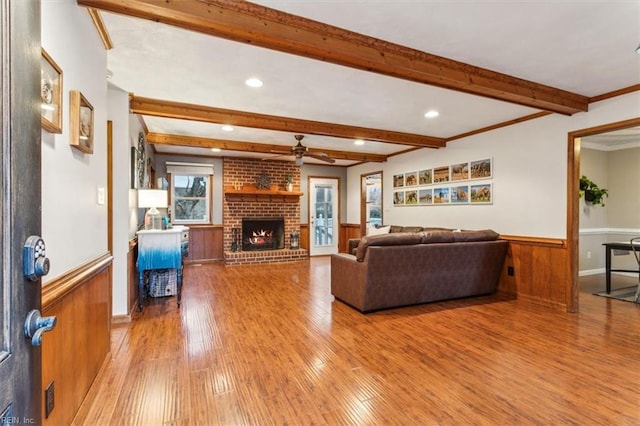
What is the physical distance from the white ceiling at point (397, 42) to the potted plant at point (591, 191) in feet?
7.97

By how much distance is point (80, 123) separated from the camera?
1766mm

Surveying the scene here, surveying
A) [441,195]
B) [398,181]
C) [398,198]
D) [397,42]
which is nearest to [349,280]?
[397,42]

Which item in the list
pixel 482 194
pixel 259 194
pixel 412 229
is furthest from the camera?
pixel 259 194

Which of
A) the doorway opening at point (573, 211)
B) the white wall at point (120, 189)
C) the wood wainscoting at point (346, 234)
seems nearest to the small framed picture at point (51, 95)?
the white wall at point (120, 189)

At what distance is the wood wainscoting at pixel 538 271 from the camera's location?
3.84 meters

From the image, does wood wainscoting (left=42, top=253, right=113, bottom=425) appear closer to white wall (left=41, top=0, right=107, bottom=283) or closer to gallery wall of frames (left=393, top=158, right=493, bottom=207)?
white wall (left=41, top=0, right=107, bottom=283)

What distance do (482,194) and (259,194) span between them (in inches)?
183

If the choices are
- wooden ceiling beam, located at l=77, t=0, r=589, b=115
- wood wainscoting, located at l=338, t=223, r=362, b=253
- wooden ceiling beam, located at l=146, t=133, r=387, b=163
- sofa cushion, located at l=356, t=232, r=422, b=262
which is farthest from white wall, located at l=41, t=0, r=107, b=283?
wood wainscoting, located at l=338, t=223, r=362, b=253

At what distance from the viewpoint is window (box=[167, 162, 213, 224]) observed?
6.92m

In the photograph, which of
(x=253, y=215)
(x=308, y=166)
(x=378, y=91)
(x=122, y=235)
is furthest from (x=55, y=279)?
(x=308, y=166)

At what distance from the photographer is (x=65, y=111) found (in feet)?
5.39

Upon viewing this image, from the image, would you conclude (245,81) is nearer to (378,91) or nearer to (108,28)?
(108,28)

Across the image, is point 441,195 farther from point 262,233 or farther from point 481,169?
point 262,233

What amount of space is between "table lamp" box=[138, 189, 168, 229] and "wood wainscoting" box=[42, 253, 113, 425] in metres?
1.62
